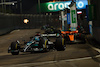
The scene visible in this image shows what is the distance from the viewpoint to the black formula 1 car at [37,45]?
40.1 feet

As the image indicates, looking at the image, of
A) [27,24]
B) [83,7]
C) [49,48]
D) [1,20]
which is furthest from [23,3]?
[49,48]

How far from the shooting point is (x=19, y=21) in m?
56.6

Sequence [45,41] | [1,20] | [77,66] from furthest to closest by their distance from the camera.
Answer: [1,20]
[45,41]
[77,66]

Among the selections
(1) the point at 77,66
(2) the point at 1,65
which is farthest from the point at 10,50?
(1) the point at 77,66

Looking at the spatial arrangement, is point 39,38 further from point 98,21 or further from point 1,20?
point 1,20

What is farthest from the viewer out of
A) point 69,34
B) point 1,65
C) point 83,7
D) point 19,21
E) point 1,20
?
point 83,7

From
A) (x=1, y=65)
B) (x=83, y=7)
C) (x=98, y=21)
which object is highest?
(x=83, y=7)

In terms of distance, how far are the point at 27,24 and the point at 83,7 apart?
653 inches

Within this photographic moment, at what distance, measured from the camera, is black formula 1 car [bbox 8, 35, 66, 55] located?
1222 centimetres

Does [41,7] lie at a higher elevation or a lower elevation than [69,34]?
higher

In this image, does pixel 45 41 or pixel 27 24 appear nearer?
pixel 45 41

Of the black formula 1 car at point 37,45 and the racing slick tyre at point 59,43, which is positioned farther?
the racing slick tyre at point 59,43

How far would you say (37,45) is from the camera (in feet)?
41.6

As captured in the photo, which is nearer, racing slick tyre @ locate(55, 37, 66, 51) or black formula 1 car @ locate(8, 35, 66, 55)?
black formula 1 car @ locate(8, 35, 66, 55)
